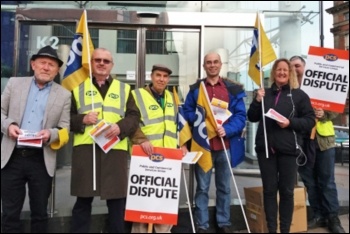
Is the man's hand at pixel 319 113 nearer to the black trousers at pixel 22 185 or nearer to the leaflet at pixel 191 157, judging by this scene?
the leaflet at pixel 191 157

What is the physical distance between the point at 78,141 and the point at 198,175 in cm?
135

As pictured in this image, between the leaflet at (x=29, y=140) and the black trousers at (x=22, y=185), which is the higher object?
the leaflet at (x=29, y=140)

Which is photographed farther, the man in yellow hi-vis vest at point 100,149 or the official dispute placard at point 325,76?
the official dispute placard at point 325,76

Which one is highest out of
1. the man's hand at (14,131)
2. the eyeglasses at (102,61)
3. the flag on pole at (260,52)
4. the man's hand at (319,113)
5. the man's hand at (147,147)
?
the flag on pole at (260,52)

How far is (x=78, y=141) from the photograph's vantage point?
10.7 feet

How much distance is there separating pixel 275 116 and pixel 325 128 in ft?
3.57

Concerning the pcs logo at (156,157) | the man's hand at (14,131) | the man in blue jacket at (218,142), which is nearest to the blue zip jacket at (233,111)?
the man in blue jacket at (218,142)

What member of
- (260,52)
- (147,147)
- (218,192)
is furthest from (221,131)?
(260,52)

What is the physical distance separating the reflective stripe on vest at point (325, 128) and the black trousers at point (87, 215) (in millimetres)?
2371

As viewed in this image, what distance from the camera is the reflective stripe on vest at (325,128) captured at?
4.19 meters

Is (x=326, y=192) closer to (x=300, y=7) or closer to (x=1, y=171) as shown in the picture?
(x=1, y=171)

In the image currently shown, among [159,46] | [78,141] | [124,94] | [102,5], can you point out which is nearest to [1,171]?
[78,141]

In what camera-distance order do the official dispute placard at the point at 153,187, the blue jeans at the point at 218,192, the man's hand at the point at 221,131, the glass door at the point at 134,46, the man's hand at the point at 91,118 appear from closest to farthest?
the man's hand at the point at 91,118, the official dispute placard at the point at 153,187, the man's hand at the point at 221,131, the blue jeans at the point at 218,192, the glass door at the point at 134,46

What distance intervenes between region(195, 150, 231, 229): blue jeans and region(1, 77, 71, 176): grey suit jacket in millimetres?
1522
